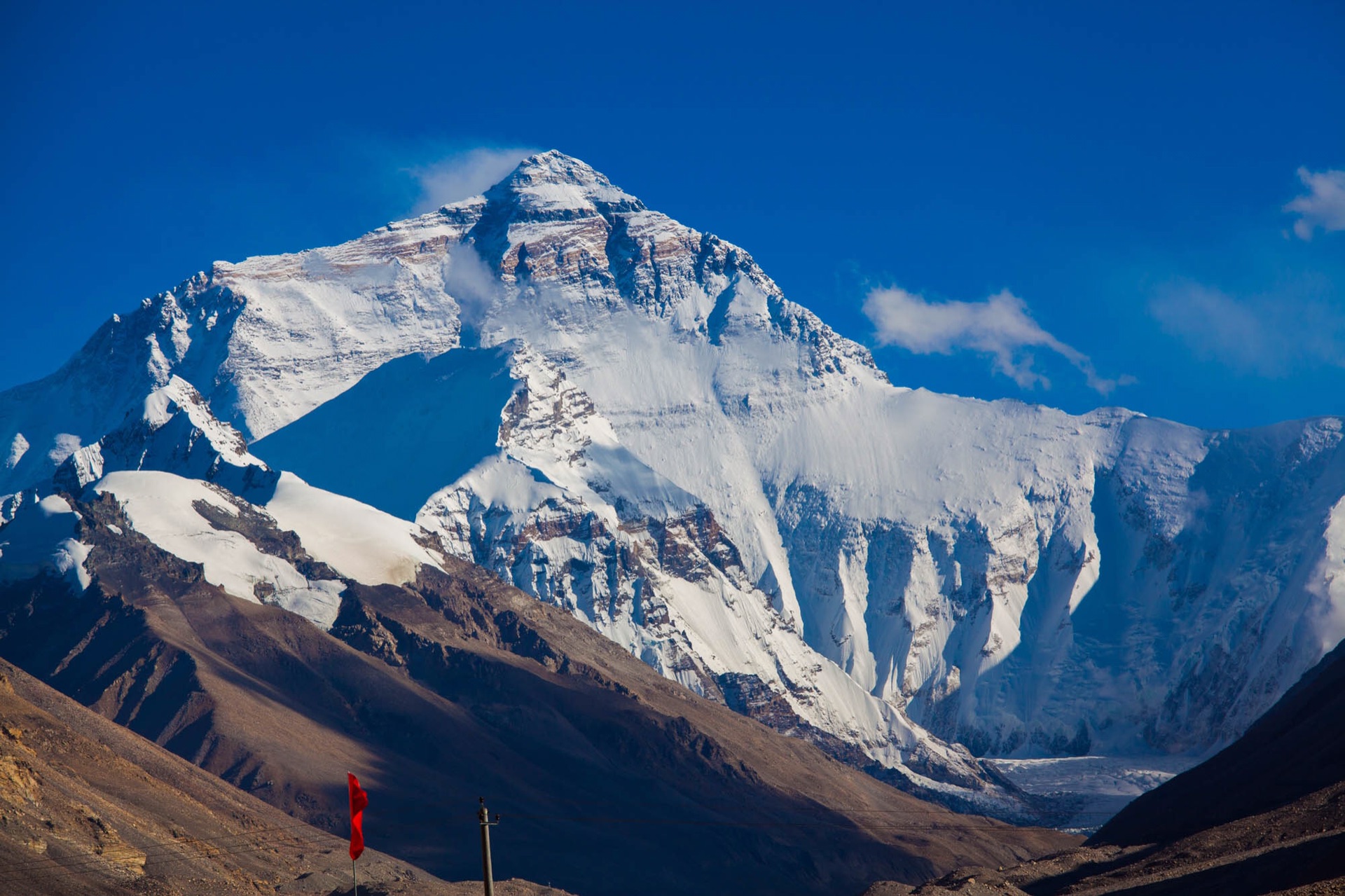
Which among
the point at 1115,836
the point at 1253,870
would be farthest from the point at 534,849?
the point at 1253,870

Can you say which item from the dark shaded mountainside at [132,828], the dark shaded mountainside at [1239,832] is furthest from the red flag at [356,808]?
the dark shaded mountainside at [1239,832]

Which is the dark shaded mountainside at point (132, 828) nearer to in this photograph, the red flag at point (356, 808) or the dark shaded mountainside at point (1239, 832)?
the red flag at point (356, 808)

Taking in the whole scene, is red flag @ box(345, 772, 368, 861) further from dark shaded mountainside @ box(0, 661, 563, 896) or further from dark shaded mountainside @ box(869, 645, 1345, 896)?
dark shaded mountainside @ box(869, 645, 1345, 896)

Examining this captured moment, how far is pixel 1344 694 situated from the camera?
16338cm

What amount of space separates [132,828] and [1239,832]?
80.8 meters

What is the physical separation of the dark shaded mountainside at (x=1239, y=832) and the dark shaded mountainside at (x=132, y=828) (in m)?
40.9

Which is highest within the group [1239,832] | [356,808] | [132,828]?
[1239,832]

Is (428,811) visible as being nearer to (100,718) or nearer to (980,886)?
→ (100,718)

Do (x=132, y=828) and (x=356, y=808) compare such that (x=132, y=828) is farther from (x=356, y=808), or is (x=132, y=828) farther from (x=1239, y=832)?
(x=1239, y=832)

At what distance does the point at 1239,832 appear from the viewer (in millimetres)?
128750

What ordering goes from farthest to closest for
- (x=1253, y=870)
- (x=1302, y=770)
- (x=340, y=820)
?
(x=340, y=820) < (x=1302, y=770) < (x=1253, y=870)

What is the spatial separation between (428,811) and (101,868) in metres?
79.4

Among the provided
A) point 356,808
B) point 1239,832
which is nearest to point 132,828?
point 356,808

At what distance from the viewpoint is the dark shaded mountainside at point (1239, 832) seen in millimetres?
105938
